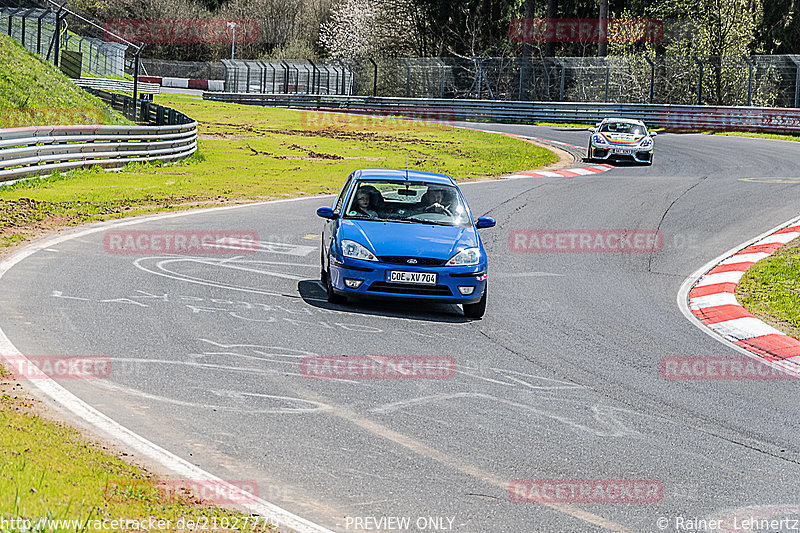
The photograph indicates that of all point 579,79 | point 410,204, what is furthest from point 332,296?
point 579,79

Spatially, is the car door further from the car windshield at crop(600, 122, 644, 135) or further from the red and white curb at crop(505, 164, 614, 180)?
the car windshield at crop(600, 122, 644, 135)

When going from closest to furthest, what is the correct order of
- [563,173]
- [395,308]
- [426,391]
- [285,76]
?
[426,391] → [395,308] → [563,173] → [285,76]

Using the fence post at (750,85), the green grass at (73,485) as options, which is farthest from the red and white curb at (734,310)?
the fence post at (750,85)

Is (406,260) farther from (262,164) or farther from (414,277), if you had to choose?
(262,164)

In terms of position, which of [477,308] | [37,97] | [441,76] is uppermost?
[441,76]

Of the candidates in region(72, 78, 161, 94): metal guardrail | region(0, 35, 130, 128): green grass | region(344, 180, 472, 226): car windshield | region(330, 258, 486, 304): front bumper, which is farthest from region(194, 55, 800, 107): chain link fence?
region(330, 258, 486, 304): front bumper

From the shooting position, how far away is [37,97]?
100 ft

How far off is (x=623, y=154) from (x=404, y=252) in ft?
68.5

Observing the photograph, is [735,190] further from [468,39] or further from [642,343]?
[468,39]

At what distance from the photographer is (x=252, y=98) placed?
61969 mm

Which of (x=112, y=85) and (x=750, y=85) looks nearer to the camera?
(x=750, y=85)

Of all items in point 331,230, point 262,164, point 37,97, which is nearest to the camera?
point 331,230

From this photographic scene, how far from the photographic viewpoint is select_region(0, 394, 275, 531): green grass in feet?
14.3

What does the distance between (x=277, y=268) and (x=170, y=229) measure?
366 centimetres
